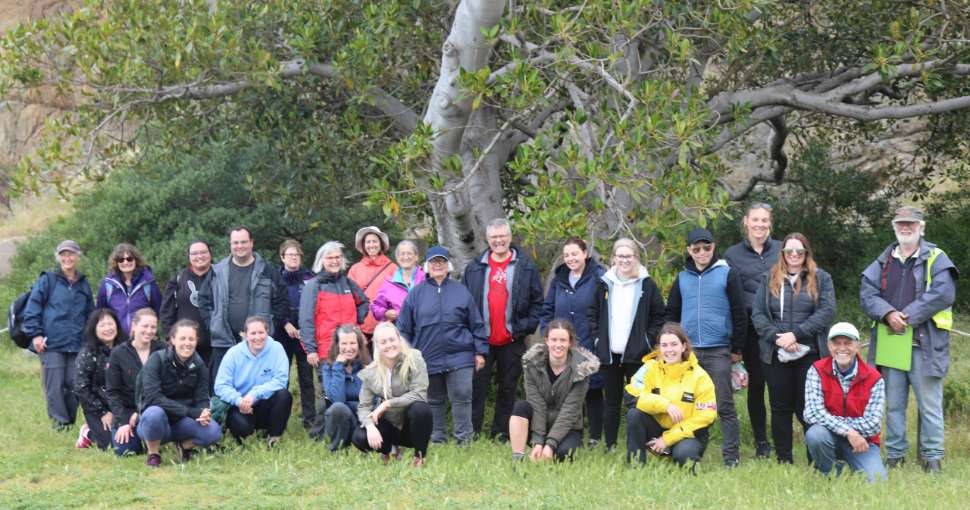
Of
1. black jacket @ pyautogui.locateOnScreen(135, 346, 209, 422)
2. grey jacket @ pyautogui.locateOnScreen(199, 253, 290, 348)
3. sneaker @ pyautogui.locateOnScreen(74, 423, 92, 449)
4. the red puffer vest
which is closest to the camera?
the red puffer vest

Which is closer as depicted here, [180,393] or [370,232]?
[180,393]

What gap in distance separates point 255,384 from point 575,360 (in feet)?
8.26

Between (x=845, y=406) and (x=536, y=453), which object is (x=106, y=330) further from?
(x=845, y=406)

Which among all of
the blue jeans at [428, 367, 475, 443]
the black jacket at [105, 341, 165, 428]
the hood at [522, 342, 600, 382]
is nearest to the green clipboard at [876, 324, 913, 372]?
the hood at [522, 342, 600, 382]

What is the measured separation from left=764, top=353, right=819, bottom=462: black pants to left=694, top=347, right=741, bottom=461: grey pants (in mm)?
286

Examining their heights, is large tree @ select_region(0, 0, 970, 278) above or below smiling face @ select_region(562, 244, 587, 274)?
above

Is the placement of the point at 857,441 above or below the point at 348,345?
below

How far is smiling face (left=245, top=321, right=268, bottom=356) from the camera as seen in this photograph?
895 cm

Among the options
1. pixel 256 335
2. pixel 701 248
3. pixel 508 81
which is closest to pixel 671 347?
pixel 701 248

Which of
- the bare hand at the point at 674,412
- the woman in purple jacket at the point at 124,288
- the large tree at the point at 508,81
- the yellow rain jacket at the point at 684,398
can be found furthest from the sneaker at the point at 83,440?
the bare hand at the point at 674,412

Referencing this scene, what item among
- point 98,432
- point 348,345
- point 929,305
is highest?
point 929,305

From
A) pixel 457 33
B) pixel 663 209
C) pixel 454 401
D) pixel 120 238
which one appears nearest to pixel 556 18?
pixel 457 33

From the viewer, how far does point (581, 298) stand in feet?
29.4

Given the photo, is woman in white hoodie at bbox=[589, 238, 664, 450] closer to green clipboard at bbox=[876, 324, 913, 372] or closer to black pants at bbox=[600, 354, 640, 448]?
black pants at bbox=[600, 354, 640, 448]
